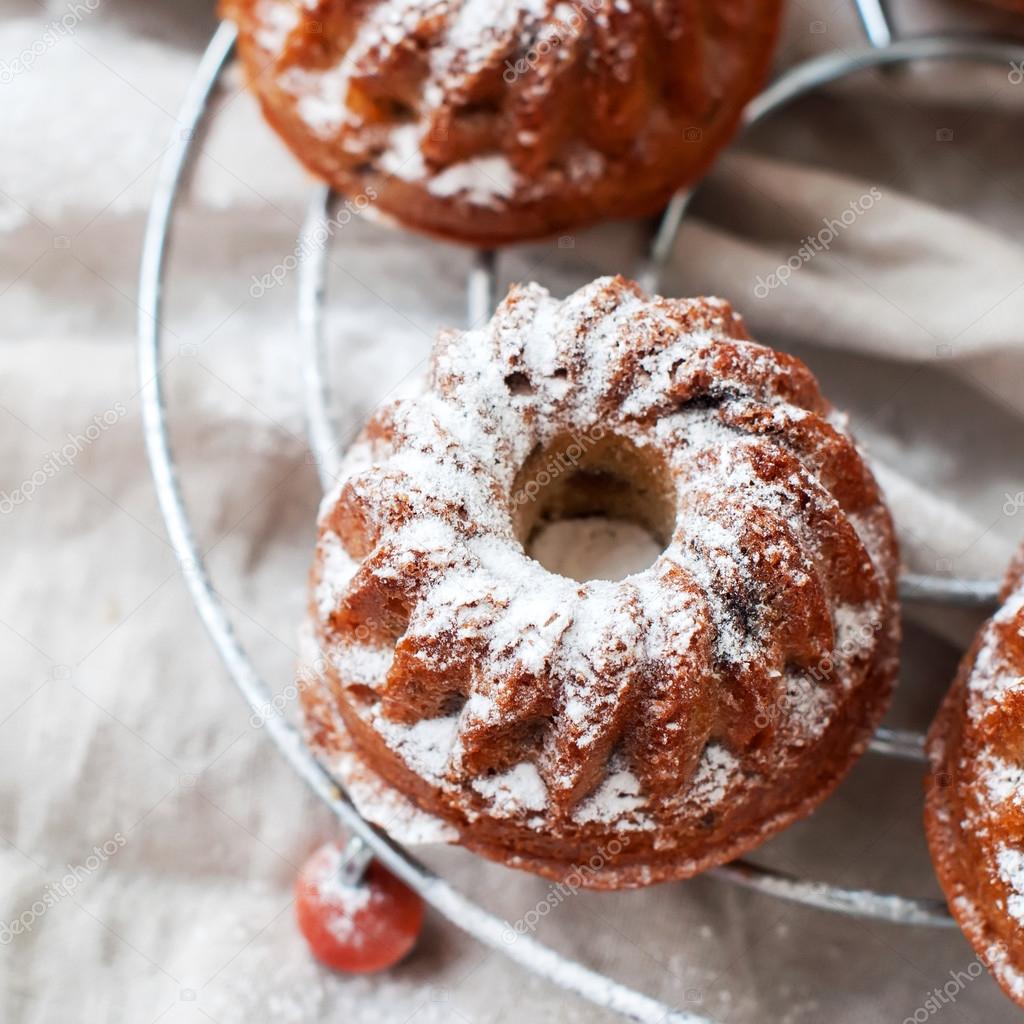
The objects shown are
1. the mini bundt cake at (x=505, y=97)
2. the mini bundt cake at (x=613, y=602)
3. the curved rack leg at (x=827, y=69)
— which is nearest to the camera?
the mini bundt cake at (x=613, y=602)

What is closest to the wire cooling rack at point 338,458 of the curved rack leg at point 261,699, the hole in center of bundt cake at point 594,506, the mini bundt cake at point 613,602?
the curved rack leg at point 261,699

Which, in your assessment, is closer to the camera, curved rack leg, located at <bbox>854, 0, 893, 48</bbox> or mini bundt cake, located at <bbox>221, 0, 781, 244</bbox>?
mini bundt cake, located at <bbox>221, 0, 781, 244</bbox>

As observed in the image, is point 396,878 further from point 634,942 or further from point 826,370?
point 826,370

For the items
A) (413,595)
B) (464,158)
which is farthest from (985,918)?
(464,158)

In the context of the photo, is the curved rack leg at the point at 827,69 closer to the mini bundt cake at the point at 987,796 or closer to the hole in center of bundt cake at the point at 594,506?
the hole in center of bundt cake at the point at 594,506

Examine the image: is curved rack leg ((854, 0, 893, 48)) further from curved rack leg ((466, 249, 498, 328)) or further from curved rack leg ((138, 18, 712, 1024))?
curved rack leg ((138, 18, 712, 1024))

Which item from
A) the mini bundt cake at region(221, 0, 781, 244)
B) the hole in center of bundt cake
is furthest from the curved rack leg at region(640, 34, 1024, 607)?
the hole in center of bundt cake
